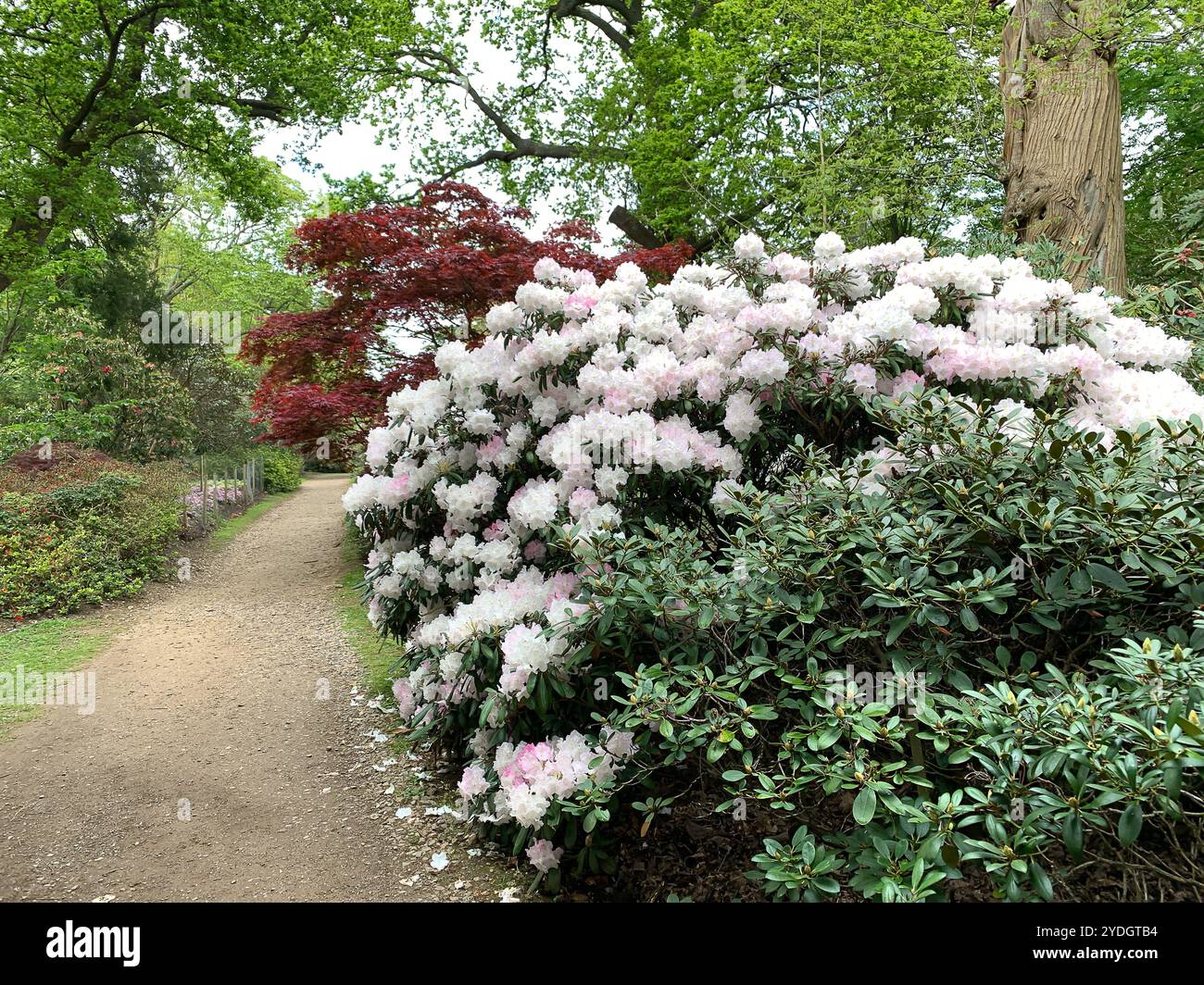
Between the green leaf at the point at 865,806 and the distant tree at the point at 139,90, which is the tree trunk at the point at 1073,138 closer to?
the green leaf at the point at 865,806

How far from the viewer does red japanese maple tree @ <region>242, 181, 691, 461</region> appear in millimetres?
6039

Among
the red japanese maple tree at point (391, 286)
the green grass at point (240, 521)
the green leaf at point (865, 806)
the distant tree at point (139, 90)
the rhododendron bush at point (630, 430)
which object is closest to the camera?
the green leaf at point (865, 806)

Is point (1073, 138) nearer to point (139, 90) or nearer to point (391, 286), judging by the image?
point (391, 286)

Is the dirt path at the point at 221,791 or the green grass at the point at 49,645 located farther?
the green grass at the point at 49,645

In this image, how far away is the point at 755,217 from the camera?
10.9 meters

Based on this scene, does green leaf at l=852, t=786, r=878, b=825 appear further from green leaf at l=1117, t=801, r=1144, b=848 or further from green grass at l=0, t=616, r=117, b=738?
green grass at l=0, t=616, r=117, b=738

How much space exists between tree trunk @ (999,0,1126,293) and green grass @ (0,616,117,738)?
7.11m

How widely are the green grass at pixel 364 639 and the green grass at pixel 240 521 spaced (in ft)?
8.56

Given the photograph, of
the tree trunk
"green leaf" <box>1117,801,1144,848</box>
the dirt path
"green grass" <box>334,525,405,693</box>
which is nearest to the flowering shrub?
the dirt path

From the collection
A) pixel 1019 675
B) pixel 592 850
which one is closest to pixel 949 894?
pixel 1019 675

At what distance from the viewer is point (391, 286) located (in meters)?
6.14

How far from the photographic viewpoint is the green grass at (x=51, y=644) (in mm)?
5000

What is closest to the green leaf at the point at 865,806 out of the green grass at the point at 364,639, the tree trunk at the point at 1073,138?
the green grass at the point at 364,639
